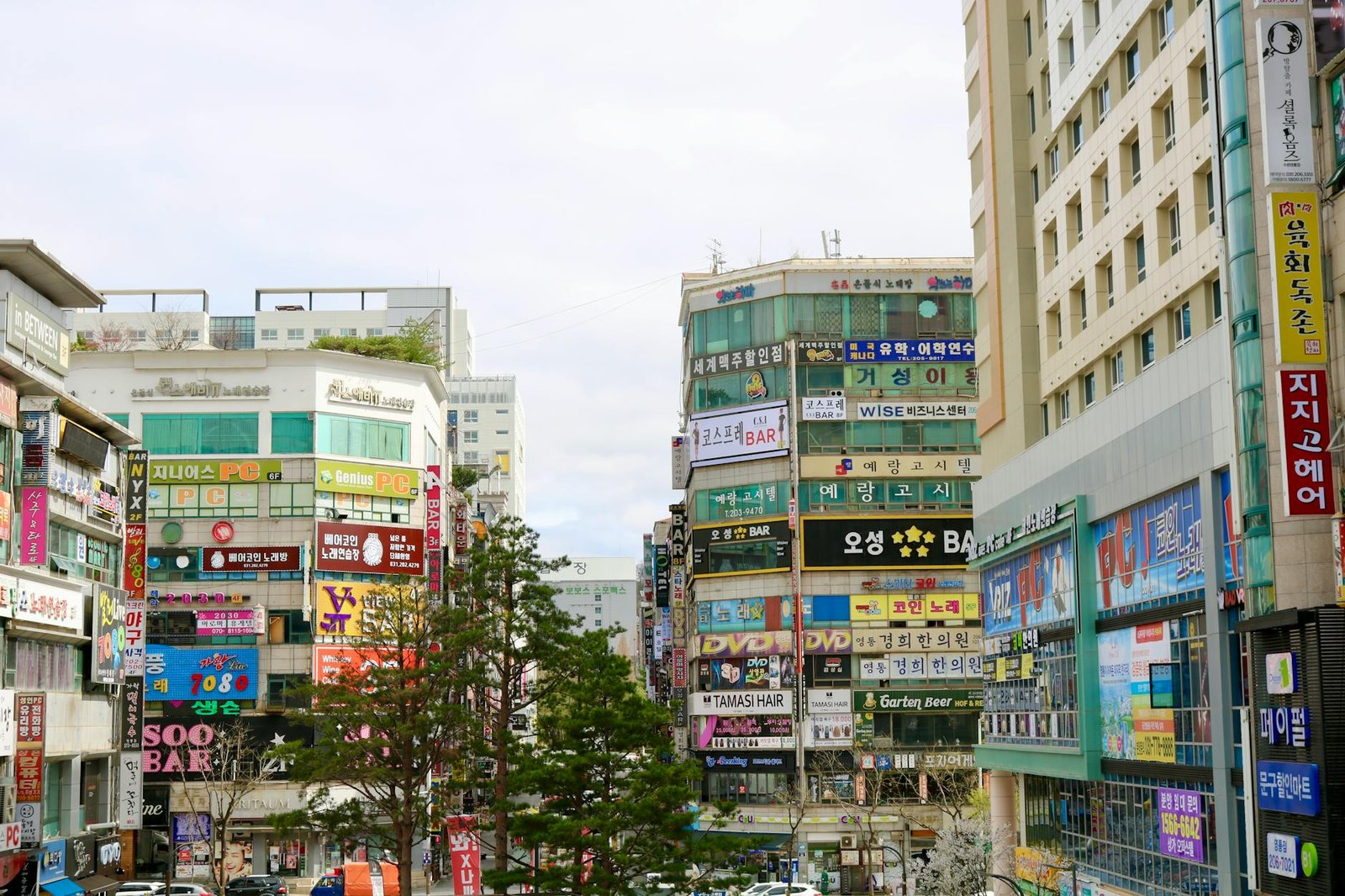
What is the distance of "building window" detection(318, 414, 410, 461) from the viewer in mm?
84438

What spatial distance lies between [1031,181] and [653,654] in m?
97.2

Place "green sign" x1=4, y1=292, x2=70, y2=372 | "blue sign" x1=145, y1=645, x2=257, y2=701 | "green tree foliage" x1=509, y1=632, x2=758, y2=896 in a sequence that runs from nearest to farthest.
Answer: "green tree foliage" x1=509, y1=632, x2=758, y2=896 → "green sign" x1=4, y1=292, x2=70, y2=372 → "blue sign" x1=145, y1=645, x2=257, y2=701

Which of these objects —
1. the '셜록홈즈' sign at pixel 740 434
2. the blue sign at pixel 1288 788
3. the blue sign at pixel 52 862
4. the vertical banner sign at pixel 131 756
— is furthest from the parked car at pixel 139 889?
the blue sign at pixel 1288 788

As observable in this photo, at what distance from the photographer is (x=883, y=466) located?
8969 cm

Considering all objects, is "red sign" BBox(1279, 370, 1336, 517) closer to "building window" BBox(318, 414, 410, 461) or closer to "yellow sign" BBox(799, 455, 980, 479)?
"yellow sign" BBox(799, 455, 980, 479)

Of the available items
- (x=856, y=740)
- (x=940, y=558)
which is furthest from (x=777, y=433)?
(x=856, y=740)

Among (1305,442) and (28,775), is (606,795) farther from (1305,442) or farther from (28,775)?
(1305,442)

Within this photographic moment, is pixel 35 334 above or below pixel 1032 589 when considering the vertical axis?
above

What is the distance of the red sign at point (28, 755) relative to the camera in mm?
49594

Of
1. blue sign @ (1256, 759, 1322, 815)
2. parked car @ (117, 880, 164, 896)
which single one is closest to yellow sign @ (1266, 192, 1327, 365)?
blue sign @ (1256, 759, 1322, 815)

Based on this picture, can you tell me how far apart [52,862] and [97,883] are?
4.86 m

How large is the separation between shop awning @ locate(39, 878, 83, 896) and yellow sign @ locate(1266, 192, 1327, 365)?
42.4 metres

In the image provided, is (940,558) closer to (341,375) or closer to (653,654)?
(341,375)

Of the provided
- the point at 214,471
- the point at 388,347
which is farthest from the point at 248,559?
the point at 388,347
